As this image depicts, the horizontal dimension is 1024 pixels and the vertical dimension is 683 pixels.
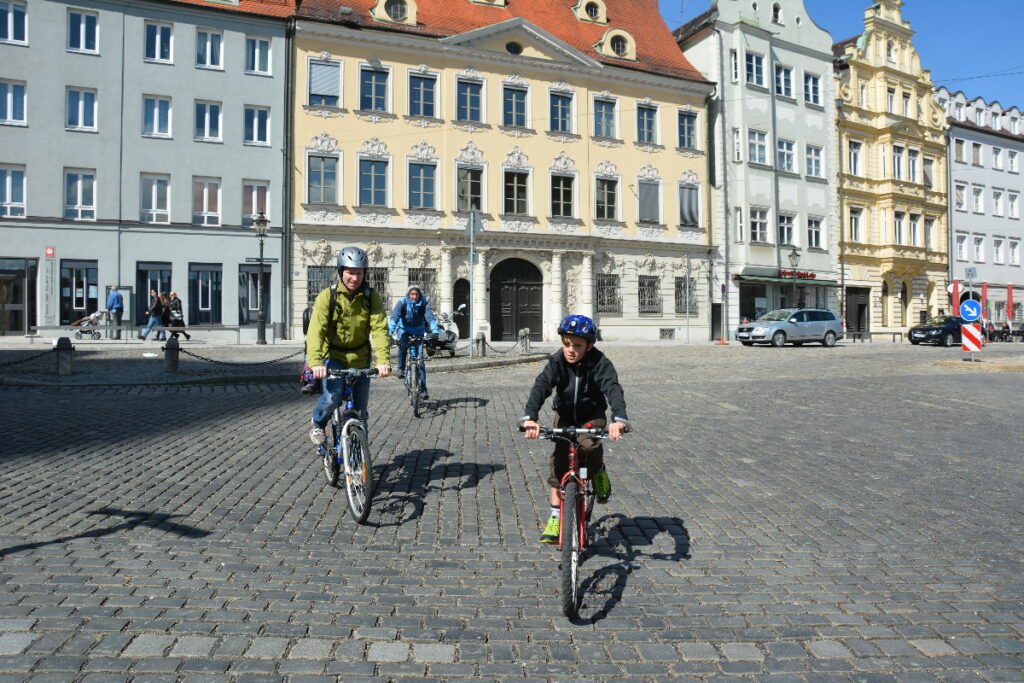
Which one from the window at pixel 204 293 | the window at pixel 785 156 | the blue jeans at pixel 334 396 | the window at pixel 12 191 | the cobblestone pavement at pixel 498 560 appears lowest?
the cobblestone pavement at pixel 498 560

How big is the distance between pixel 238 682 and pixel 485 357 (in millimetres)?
16952

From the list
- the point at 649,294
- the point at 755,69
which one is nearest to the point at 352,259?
the point at 649,294

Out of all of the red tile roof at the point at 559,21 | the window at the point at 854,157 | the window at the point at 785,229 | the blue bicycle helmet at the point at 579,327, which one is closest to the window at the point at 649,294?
the window at the point at 785,229

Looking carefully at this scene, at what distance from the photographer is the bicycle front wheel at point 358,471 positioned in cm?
504

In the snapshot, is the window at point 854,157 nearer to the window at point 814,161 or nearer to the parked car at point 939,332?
the window at point 814,161

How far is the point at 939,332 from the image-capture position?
33531 mm

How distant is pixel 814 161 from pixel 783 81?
4.61 m

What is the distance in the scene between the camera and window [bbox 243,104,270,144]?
30167 mm

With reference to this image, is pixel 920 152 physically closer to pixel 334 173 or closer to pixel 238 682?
pixel 334 173

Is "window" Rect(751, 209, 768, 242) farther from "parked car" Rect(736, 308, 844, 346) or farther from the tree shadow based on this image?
the tree shadow

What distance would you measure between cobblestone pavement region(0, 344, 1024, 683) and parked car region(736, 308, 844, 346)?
73.4 ft

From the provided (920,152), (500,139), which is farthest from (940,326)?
(500,139)

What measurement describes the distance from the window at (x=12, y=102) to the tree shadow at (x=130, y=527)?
92.6ft

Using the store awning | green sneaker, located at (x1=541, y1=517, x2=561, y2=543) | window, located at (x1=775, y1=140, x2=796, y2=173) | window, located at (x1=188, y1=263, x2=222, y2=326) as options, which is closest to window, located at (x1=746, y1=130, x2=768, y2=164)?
window, located at (x1=775, y1=140, x2=796, y2=173)
